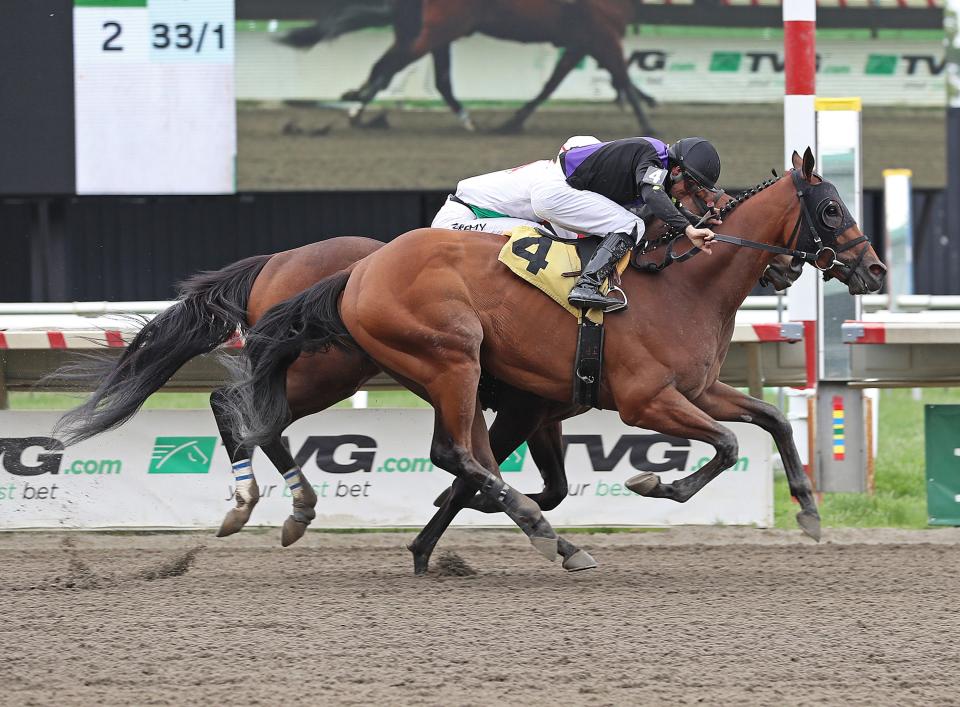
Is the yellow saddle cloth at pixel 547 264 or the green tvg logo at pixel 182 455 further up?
the yellow saddle cloth at pixel 547 264

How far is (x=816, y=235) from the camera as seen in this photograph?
569 centimetres

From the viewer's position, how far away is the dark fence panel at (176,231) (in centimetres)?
1616

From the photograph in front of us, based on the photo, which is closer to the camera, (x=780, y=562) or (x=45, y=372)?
(x=780, y=562)

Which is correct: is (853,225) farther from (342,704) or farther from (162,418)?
(162,418)

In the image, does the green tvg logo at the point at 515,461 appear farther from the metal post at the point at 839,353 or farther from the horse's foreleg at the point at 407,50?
the horse's foreleg at the point at 407,50

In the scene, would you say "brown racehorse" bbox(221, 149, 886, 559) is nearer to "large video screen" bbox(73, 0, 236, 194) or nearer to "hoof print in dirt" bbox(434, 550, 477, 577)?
"hoof print in dirt" bbox(434, 550, 477, 577)

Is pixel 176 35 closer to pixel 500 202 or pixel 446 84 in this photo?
pixel 446 84

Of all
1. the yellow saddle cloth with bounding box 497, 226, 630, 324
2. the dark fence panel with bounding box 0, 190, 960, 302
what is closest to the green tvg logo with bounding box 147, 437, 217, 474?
the yellow saddle cloth with bounding box 497, 226, 630, 324

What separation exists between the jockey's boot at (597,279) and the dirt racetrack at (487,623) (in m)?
1.15

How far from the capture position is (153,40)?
12.1 metres

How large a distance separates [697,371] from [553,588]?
41.7 inches

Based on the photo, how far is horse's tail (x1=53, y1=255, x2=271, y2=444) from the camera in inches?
252

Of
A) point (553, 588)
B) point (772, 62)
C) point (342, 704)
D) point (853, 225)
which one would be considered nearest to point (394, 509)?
point (553, 588)

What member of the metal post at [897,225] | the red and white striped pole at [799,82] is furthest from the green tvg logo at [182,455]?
the metal post at [897,225]
